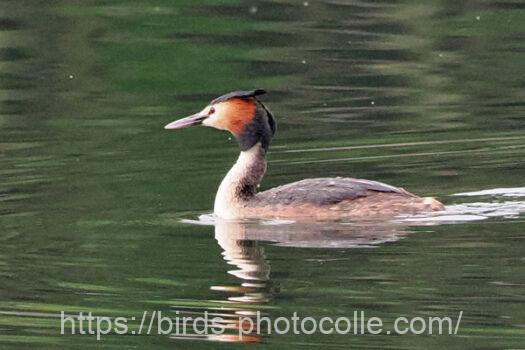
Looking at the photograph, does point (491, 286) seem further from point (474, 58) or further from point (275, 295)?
point (474, 58)

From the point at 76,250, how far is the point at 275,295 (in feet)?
6.08

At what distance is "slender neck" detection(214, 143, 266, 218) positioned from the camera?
1263 centimetres

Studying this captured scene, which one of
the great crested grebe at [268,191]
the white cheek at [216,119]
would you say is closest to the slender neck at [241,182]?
the great crested grebe at [268,191]

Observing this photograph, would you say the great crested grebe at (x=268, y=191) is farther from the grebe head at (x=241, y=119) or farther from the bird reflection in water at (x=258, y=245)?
the bird reflection in water at (x=258, y=245)

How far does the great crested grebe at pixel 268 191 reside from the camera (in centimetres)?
1217

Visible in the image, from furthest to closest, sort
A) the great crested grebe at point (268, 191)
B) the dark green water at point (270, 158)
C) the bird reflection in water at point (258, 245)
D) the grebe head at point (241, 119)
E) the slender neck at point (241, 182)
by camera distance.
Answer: the grebe head at point (241, 119)
the slender neck at point (241, 182)
the great crested grebe at point (268, 191)
the dark green water at point (270, 158)
the bird reflection in water at point (258, 245)

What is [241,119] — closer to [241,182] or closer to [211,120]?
[211,120]

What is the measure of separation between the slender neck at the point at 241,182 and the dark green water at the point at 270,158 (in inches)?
9.4

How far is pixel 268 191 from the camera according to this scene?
41.5ft

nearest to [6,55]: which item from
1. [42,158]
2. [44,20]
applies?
[44,20]

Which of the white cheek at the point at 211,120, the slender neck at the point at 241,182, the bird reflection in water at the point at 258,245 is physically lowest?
the bird reflection in water at the point at 258,245

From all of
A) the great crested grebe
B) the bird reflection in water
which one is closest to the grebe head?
the great crested grebe

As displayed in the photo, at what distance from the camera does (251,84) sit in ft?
57.6

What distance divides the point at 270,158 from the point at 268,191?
6.04 ft
